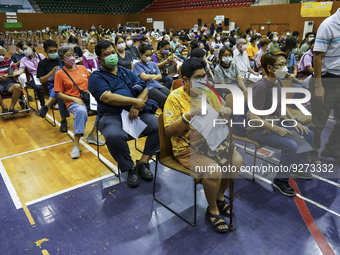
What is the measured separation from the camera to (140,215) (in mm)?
2324

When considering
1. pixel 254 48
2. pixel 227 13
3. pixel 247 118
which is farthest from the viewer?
pixel 227 13

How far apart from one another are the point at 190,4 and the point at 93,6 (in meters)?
11.1

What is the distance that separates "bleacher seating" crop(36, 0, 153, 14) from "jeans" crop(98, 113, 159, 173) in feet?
88.0

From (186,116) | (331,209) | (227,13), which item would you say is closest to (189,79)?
(186,116)

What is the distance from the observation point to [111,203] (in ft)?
8.17

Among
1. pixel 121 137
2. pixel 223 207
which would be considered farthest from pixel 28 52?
pixel 223 207

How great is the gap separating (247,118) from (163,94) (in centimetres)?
183

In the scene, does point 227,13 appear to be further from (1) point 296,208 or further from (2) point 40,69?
(1) point 296,208

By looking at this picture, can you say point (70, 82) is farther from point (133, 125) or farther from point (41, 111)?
point (133, 125)

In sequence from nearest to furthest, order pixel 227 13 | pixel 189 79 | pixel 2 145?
pixel 189 79
pixel 2 145
pixel 227 13

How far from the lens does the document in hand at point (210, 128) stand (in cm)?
194

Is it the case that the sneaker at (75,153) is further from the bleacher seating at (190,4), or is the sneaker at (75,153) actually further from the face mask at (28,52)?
the bleacher seating at (190,4)

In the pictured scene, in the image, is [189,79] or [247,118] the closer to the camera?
[189,79]

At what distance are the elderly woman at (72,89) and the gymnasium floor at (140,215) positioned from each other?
45 cm
